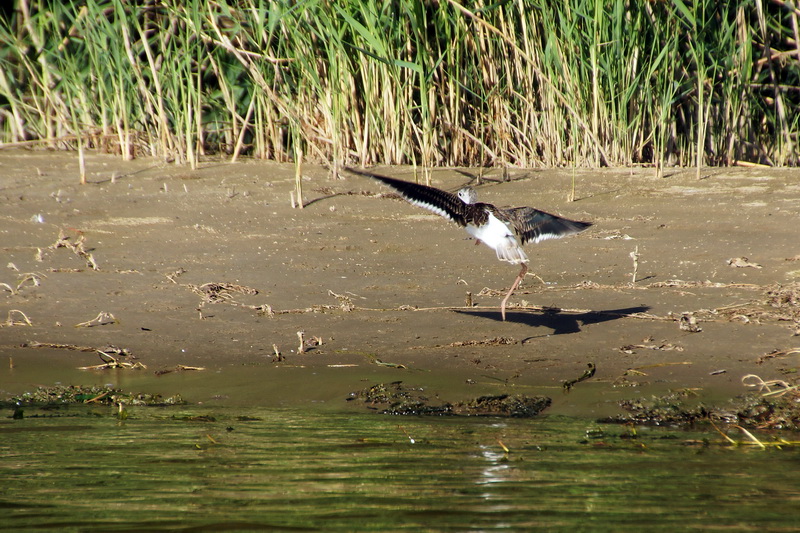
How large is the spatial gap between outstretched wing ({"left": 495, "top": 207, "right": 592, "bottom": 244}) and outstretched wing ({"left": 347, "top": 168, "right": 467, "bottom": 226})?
0.83ft

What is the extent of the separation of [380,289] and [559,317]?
1136 millimetres

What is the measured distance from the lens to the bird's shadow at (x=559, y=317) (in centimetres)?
504

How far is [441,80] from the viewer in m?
8.23

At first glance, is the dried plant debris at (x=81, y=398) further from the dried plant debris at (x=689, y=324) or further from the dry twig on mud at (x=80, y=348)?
the dried plant debris at (x=689, y=324)

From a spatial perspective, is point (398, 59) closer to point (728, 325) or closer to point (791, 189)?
point (791, 189)

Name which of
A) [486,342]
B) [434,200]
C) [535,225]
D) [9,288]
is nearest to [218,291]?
[9,288]

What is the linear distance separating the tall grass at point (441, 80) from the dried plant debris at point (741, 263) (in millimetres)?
1922

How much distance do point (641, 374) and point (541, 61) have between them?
428cm

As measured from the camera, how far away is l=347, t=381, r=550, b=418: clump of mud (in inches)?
158

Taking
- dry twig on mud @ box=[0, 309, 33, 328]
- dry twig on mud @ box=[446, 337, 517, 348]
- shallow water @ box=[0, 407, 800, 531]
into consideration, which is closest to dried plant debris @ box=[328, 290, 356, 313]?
dry twig on mud @ box=[446, 337, 517, 348]

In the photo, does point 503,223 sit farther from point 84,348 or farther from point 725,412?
point 84,348

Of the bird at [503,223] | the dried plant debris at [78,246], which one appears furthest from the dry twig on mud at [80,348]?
the bird at [503,223]

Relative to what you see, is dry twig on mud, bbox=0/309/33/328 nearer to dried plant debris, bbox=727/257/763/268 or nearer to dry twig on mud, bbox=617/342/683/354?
dry twig on mud, bbox=617/342/683/354

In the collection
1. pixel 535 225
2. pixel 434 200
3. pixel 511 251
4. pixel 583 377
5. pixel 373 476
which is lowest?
pixel 373 476
